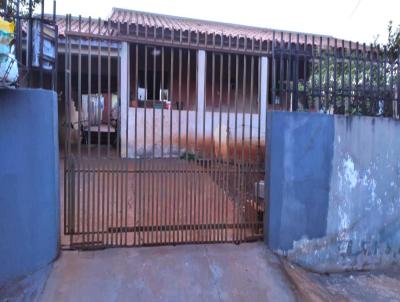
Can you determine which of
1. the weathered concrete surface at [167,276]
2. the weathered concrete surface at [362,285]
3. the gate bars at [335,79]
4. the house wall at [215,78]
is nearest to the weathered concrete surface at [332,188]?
the weathered concrete surface at [362,285]

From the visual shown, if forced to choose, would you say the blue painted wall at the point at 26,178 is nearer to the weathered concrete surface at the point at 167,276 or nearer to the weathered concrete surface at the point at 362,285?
the weathered concrete surface at the point at 167,276

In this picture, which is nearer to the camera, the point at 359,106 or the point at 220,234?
the point at 220,234

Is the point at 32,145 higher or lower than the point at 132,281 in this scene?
higher

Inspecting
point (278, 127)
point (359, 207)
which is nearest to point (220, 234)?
point (278, 127)

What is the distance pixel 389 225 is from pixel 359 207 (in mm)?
675

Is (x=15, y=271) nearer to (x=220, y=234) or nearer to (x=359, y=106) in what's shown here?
(x=220, y=234)

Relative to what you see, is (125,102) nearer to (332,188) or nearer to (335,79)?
(335,79)

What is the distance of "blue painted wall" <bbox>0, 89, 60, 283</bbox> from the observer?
135 inches

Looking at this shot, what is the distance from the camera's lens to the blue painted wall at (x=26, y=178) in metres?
3.42

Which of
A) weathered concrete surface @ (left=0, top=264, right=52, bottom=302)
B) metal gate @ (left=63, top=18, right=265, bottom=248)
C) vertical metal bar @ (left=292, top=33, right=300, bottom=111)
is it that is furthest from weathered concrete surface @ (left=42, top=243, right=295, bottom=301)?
vertical metal bar @ (left=292, top=33, right=300, bottom=111)

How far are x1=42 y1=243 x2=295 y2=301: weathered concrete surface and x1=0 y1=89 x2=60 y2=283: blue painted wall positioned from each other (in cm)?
36

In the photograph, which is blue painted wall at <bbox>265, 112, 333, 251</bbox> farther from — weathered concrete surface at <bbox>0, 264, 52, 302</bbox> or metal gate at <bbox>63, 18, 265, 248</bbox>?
weathered concrete surface at <bbox>0, 264, 52, 302</bbox>

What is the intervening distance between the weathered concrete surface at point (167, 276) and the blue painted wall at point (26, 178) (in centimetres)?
36

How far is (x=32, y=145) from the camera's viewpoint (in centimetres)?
352
